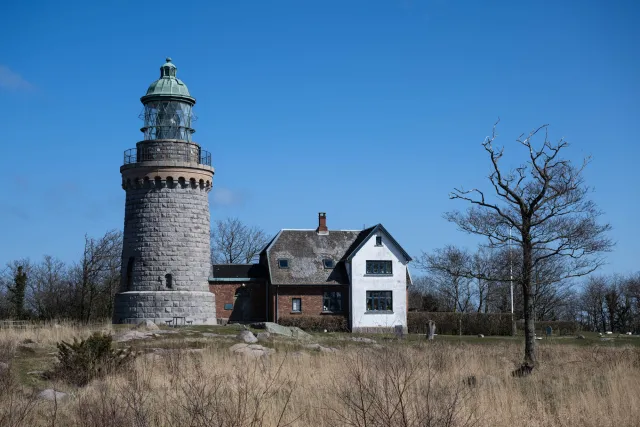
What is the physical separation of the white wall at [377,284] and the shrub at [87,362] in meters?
27.0

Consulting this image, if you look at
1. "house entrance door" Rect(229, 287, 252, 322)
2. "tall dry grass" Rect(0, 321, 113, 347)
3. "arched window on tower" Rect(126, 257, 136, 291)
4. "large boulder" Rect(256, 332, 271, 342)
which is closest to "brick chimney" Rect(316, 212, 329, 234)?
"house entrance door" Rect(229, 287, 252, 322)

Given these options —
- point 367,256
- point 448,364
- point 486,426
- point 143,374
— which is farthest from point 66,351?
point 367,256

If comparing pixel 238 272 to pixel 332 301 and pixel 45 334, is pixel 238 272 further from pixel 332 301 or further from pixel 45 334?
pixel 45 334

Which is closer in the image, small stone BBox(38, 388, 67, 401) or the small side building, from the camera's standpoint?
small stone BBox(38, 388, 67, 401)

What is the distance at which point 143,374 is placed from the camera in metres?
14.0

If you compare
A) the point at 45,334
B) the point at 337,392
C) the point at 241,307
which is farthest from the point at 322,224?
the point at 337,392

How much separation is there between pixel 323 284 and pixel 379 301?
11.5ft

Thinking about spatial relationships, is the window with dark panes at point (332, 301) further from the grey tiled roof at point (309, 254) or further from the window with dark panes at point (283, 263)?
the window with dark panes at point (283, 263)

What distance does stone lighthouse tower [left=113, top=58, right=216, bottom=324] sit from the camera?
37375 mm

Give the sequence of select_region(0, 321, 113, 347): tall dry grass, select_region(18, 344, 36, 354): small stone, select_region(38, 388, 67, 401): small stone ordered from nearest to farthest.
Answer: select_region(38, 388, 67, 401): small stone, select_region(18, 344, 36, 354): small stone, select_region(0, 321, 113, 347): tall dry grass

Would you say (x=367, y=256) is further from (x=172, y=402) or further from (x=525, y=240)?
(x=172, y=402)

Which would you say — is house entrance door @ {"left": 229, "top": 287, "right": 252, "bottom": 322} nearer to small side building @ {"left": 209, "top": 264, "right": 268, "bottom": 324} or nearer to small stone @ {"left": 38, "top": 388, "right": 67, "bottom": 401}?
small side building @ {"left": 209, "top": 264, "right": 268, "bottom": 324}

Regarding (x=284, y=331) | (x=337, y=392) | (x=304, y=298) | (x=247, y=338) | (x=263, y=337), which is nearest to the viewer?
(x=337, y=392)

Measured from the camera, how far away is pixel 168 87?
127ft
